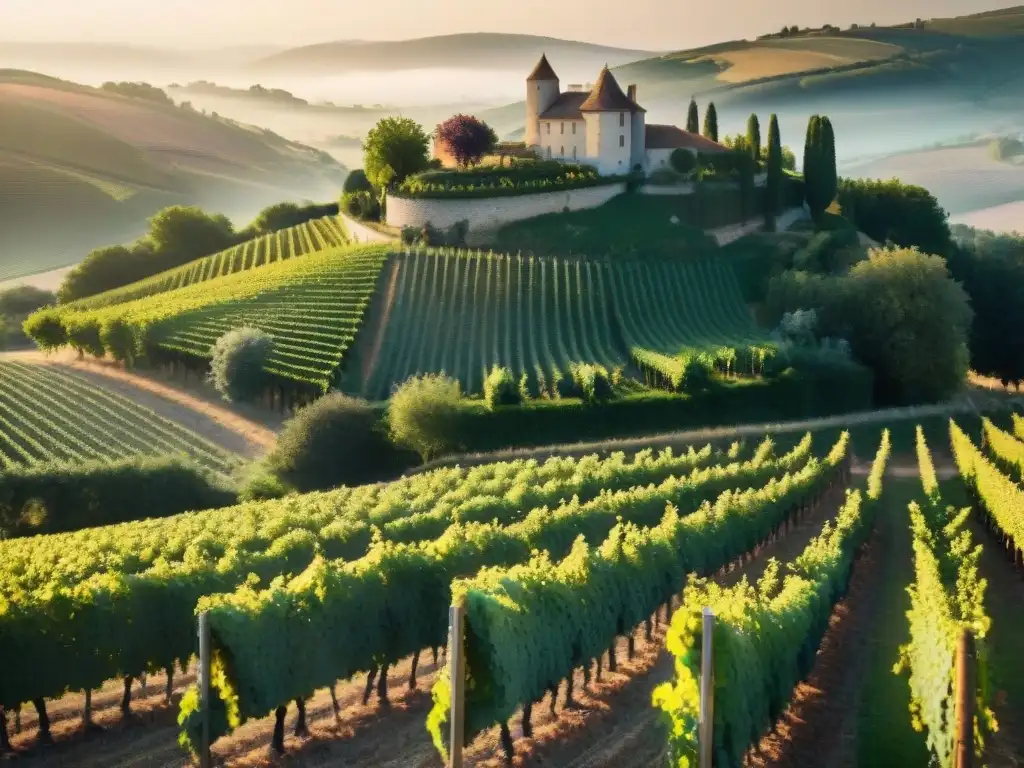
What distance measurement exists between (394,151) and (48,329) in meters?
21.3

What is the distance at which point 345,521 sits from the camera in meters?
21.2

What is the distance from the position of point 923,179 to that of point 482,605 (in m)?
132

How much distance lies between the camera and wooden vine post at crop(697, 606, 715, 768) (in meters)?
10.8

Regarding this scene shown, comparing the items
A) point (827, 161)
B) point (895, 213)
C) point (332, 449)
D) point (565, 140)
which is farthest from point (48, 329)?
point (895, 213)

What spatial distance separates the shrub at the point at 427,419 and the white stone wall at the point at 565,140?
28642mm

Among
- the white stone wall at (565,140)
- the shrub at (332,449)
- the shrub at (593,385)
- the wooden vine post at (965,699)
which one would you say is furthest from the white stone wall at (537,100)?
the wooden vine post at (965,699)

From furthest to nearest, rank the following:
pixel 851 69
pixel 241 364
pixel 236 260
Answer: pixel 851 69
pixel 236 260
pixel 241 364

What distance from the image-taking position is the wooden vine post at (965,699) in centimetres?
991

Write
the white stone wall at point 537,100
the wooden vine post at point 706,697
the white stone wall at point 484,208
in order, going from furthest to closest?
the white stone wall at point 537,100 → the white stone wall at point 484,208 → the wooden vine post at point 706,697

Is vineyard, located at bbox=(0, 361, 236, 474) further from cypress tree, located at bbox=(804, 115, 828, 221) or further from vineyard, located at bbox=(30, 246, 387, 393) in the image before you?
cypress tree, located at bbox=(804, 115, 828, 221)

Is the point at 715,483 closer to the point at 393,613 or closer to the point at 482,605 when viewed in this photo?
the point at 393,613

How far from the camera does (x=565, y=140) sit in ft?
206

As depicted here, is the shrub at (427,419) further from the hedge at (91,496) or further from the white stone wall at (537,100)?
the white stone wall at (537,100)

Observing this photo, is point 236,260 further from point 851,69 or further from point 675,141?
point 851,69
